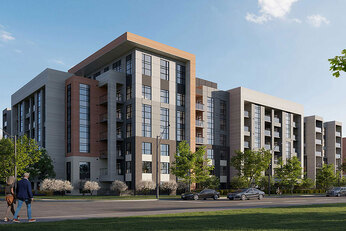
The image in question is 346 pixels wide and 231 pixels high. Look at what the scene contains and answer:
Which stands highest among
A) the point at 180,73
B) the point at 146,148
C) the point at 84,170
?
the point at 180,73

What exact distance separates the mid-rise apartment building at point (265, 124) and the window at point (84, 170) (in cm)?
2574

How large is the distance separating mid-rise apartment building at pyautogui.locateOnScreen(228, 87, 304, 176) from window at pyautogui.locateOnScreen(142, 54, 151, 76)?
2083cm

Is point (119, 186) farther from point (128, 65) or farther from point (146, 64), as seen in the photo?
point (146, 64)

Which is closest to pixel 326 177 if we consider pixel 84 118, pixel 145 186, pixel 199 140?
pixel 199 140

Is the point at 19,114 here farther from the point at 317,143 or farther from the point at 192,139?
the point at 317,143

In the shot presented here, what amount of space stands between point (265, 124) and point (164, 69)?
29.6 metres

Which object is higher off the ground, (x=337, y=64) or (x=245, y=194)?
(x=337, y=64)

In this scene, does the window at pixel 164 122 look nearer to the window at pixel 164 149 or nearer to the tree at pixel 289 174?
the window at pixel 164 149

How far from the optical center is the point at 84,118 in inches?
2271

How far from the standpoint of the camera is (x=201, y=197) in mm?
39500

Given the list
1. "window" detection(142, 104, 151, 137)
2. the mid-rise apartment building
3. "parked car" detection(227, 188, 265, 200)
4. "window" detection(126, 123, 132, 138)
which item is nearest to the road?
"parked car" detection(227, 188, 265, 200)

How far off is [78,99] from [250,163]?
29.3m

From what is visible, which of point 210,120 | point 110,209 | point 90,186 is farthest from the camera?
point 210,120

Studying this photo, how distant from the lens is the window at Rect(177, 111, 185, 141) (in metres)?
59.1
